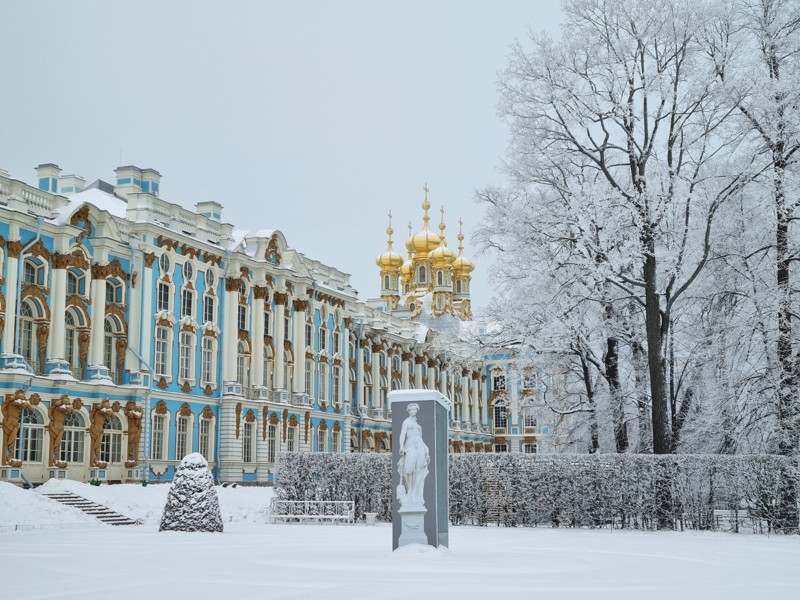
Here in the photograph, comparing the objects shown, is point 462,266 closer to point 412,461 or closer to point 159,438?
point 159,438

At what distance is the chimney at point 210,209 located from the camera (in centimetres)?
4200

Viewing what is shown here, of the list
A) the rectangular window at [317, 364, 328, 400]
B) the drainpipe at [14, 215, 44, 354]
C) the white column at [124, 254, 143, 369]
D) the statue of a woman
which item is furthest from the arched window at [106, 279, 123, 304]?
the statue of a woman

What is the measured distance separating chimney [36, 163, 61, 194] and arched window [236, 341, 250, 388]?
1040 cm

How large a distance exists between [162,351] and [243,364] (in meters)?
5.76

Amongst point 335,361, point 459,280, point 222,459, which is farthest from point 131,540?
point 459,280

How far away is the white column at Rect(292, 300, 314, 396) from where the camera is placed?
152 ft

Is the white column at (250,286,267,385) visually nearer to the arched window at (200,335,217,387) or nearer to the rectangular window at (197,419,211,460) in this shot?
the arched window at (200,335,217,387)

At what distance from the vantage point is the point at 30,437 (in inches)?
1186

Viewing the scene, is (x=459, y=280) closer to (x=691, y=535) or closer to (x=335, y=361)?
(x=335, y=361)

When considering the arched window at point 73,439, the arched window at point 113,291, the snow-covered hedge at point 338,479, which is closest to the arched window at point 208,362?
the arched window at point 113,291

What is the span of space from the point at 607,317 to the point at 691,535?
718 centimetres

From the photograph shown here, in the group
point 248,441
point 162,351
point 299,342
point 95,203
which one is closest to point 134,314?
point 162,351

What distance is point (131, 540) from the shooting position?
18.3 metres

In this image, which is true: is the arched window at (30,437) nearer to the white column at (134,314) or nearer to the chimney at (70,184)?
the white column at (134,314)
